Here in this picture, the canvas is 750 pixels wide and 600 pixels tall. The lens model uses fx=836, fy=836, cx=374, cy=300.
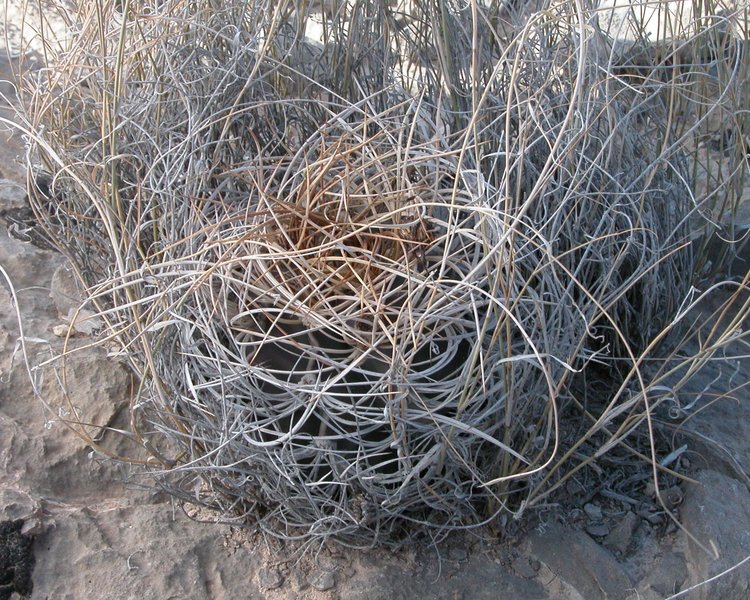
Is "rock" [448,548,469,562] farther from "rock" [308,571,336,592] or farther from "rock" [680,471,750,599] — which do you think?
"rock" [680,471,750,599]

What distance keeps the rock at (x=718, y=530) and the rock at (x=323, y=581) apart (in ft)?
1.96

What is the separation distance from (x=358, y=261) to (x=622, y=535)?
2.30 feet

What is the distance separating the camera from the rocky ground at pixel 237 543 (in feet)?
4.27

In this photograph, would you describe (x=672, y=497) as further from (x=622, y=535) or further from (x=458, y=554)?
(x=458, y=554)

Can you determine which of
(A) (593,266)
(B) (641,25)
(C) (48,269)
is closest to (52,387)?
(C) (48,269)

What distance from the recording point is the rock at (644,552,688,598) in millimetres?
1380

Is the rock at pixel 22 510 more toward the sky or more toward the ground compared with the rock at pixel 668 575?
more toward the sky

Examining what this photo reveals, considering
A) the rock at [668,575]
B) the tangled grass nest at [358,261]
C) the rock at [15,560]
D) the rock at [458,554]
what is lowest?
the rock at [668,575]

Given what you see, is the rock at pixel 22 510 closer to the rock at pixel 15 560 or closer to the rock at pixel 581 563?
the rock at pixel 15 560

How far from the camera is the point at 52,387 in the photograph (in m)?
1.52

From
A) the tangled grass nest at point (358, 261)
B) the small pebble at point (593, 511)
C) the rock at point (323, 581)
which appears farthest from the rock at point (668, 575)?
the rock at point (323, 581)

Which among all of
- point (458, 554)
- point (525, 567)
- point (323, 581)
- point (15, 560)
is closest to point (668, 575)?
point (525, 567)

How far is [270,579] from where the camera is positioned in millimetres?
1329

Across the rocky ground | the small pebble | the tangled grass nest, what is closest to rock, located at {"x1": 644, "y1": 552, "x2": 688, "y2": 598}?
the rocky ground
